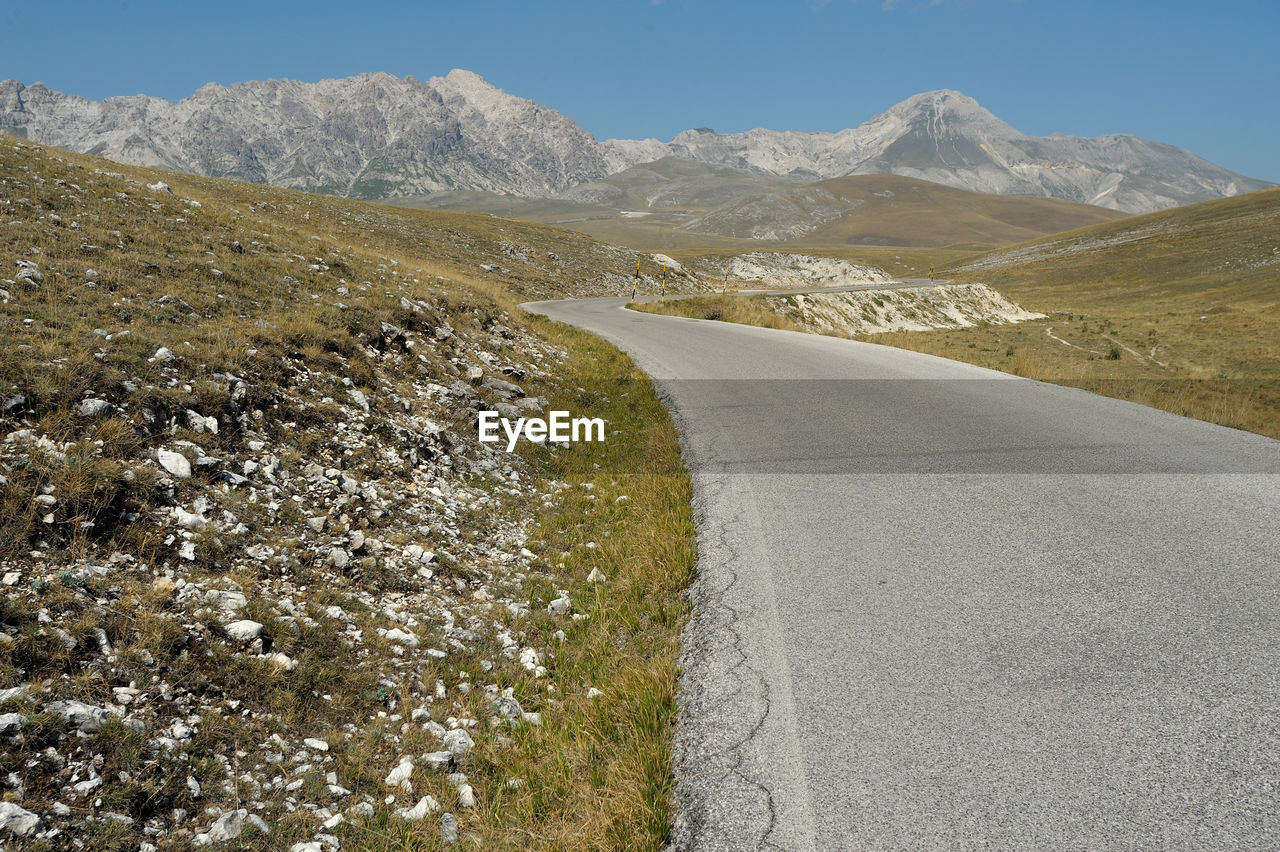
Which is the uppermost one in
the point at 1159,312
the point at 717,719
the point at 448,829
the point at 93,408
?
the point at 1159,312

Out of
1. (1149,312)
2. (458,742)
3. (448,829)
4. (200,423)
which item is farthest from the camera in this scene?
(1149,312)

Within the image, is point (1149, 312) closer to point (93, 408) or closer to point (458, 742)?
point (458, 742)

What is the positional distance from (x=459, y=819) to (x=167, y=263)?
33.6 feet

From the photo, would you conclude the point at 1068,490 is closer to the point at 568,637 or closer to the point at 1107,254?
the point at 568,637

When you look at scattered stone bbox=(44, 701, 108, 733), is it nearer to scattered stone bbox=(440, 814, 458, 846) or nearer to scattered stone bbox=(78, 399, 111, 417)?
scattered stone bbox=(440, 814, 458, 846)

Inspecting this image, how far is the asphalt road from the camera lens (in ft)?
10.1

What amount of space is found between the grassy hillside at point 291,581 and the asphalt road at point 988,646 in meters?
0.67

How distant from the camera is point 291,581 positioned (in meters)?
5.46

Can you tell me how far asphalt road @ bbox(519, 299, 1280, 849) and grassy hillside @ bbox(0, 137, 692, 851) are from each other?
0.67 m

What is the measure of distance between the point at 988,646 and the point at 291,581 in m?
5.51

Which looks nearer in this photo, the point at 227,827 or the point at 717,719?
the point at 227,827

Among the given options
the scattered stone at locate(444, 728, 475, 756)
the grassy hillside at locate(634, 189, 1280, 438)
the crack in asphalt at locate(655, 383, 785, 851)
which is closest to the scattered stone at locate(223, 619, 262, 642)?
the scattered stone at locate(444, 728, 475, 756)

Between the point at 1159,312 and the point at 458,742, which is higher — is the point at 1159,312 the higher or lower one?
the higher one

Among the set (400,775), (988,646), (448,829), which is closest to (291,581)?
(400,775)
